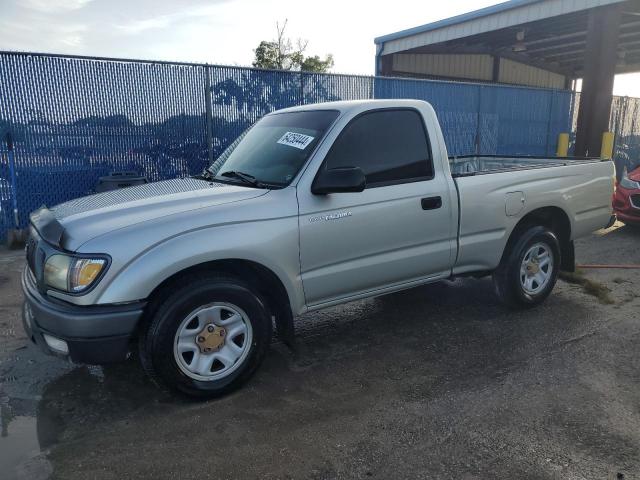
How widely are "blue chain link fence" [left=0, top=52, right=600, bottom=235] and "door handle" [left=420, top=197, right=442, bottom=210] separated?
17.9 ft

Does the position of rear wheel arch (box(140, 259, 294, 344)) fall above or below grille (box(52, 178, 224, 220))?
below

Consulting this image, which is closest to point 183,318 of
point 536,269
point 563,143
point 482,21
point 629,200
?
point 536,269

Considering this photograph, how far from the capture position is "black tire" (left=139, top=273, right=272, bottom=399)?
299 cm

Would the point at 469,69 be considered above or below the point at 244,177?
above

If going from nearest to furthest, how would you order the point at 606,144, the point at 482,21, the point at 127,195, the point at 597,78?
the point at 127,195 < the point at 597,78 < the point at 606,144 < the point at 482,21

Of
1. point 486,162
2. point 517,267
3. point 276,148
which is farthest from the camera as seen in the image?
point 486,162

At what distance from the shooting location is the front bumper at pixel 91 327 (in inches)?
111

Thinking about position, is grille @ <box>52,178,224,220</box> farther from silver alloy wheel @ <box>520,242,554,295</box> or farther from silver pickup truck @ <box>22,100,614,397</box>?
silver alloy wheel @ <box>520,242,554,295</box>

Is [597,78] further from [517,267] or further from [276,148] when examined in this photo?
[276,148]

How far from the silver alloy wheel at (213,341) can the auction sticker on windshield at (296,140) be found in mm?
1262

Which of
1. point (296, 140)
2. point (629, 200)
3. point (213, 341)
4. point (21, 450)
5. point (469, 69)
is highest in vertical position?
point (469, 69)

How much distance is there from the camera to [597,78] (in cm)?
1265

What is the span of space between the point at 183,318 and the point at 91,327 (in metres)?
0.50

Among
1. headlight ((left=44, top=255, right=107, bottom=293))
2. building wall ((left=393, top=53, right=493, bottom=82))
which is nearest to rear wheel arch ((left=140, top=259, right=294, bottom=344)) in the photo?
headlight ((left=44, top=255, right=107, bottom=293))
